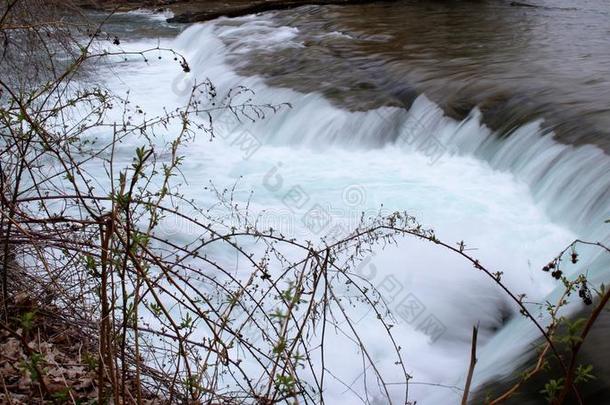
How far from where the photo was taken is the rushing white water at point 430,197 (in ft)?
14.9

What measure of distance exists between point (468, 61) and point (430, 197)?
3.52m

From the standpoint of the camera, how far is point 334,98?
9.02m

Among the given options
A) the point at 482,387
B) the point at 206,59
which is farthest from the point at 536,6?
the point at 482,387

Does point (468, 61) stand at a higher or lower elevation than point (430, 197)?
higher

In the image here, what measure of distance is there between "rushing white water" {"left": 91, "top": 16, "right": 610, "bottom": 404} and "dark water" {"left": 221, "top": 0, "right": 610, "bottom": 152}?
0.31 m

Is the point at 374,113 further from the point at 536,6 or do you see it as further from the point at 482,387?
the point at 536,6

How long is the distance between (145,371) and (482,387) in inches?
69.6

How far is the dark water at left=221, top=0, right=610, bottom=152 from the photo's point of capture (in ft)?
24.3

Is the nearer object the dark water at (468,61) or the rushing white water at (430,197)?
the rushing white water at (430,197)

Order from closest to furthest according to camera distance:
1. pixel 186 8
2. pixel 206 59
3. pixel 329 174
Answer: pixel 329 174 < pixel 206 59 < pixel 186 8

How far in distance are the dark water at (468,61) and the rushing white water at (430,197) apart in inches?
12.0

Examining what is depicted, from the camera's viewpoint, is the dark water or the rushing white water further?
the dark water

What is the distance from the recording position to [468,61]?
9.55 meters

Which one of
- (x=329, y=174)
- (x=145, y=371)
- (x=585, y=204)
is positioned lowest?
(x=145, y=371)
